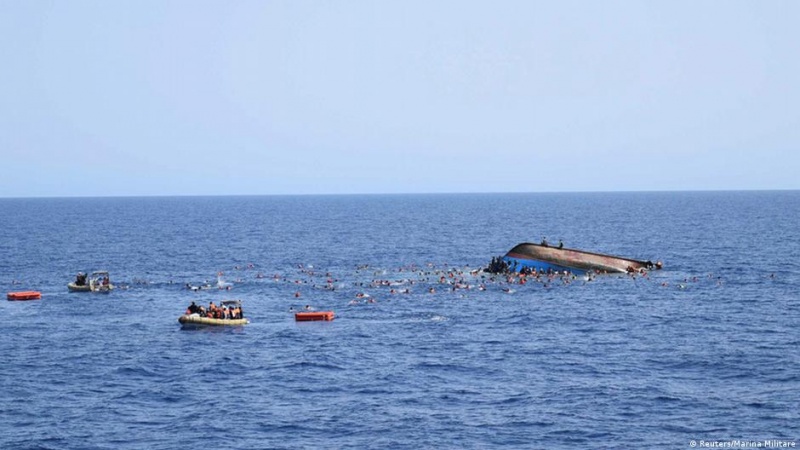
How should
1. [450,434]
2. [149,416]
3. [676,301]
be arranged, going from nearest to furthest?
1. [450,434]
2. [149,416]
3. [676,301]

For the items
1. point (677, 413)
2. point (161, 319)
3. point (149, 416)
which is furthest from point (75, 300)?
point (677, 413)

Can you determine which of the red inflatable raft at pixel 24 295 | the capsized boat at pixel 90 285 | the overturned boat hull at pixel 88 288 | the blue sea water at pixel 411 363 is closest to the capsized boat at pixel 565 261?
the blue sea water at pixel 411 363

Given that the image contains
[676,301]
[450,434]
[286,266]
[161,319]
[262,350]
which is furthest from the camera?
A: [286,266]

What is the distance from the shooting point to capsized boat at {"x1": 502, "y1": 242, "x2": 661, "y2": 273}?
11856 centimetres

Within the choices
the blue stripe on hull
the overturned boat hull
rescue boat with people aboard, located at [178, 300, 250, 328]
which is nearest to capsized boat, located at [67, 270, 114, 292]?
the overturned boat hull

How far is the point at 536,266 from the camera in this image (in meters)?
119

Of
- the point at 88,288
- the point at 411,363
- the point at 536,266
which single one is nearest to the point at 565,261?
the point at 536,266

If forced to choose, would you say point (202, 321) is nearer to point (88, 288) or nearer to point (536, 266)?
point (88, 288)

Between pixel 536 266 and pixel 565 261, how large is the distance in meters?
3.58

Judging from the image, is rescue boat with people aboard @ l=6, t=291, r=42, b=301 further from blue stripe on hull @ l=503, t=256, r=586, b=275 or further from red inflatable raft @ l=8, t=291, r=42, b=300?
blue stripe on hull @ l=503, t=256, r=586, b=275

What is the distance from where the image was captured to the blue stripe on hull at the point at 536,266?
388ft

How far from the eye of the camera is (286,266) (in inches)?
5438

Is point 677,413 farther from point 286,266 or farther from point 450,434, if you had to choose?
point 286,266

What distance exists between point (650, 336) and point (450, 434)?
105ft
